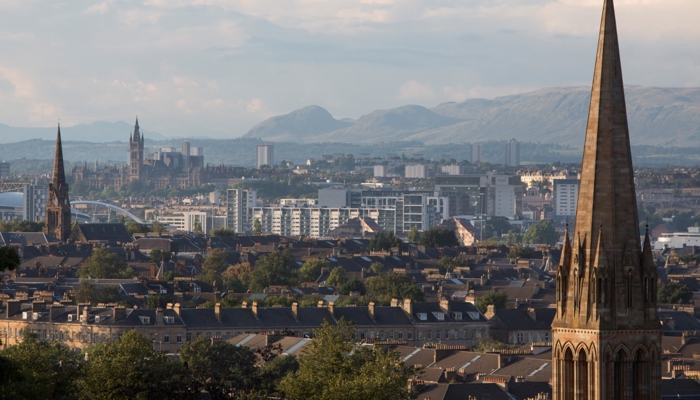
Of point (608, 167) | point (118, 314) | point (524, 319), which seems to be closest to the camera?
point (608, 167)

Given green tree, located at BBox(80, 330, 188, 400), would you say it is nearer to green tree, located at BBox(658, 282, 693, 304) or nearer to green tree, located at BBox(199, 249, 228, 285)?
green tree, located at BBox(658, 282, 693, 304)

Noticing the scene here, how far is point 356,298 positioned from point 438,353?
153ft

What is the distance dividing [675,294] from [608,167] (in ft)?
379

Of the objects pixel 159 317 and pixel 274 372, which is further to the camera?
pixel 159 317

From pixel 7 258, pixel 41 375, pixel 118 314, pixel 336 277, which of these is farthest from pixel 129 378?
pixel 336 277

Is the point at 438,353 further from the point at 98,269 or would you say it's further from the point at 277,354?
the point at 98,269

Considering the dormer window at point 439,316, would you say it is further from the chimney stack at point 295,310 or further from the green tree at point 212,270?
the green tree at point 212,270

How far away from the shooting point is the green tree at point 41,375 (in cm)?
4916

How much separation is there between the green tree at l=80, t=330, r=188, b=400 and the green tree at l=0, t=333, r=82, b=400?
586 millimetres

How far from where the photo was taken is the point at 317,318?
126312 millimetres

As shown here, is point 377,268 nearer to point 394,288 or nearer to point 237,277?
point 237,277

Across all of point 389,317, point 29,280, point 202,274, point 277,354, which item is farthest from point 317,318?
point 202,274

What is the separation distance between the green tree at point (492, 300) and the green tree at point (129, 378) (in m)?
72.3

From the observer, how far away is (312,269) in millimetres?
187625
